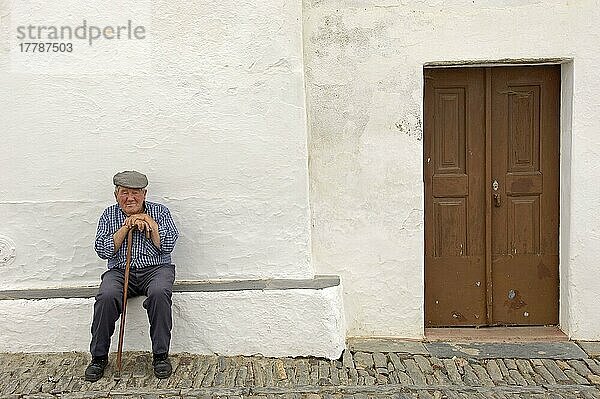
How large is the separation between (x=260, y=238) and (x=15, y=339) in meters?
1.85

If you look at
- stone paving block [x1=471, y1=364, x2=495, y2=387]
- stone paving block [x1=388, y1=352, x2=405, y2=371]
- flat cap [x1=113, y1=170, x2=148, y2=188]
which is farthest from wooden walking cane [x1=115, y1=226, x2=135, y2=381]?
stone paving block [x1=471, y1=364, x2=495, y2=387]

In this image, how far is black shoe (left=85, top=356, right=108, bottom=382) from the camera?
5.16 metres

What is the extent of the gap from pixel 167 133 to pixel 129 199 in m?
0.58

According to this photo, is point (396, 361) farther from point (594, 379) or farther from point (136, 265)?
point (136, 265)

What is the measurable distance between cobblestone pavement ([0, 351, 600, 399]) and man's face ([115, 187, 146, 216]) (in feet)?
3.43

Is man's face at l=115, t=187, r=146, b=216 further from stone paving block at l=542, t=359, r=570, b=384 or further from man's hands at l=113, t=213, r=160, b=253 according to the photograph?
stone paving block at l=542, t=359, r=570, b=384

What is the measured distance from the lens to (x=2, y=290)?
564cm

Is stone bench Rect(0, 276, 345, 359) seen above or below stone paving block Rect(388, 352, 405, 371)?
above

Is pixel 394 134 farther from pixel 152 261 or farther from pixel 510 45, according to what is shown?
pixel 152 261

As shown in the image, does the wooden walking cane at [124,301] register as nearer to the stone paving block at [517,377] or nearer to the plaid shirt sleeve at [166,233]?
the plaid shirt sleeve at [166,233]

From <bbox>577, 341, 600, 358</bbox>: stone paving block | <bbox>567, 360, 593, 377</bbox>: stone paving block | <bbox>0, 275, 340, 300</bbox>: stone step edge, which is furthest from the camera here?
<bbox>577, 341, 600, 358</bbox>: stone paving block

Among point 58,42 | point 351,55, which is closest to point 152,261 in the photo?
point 58,42

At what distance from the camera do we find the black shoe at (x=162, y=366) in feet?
17.1

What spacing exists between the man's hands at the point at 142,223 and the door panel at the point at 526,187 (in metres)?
2.56
